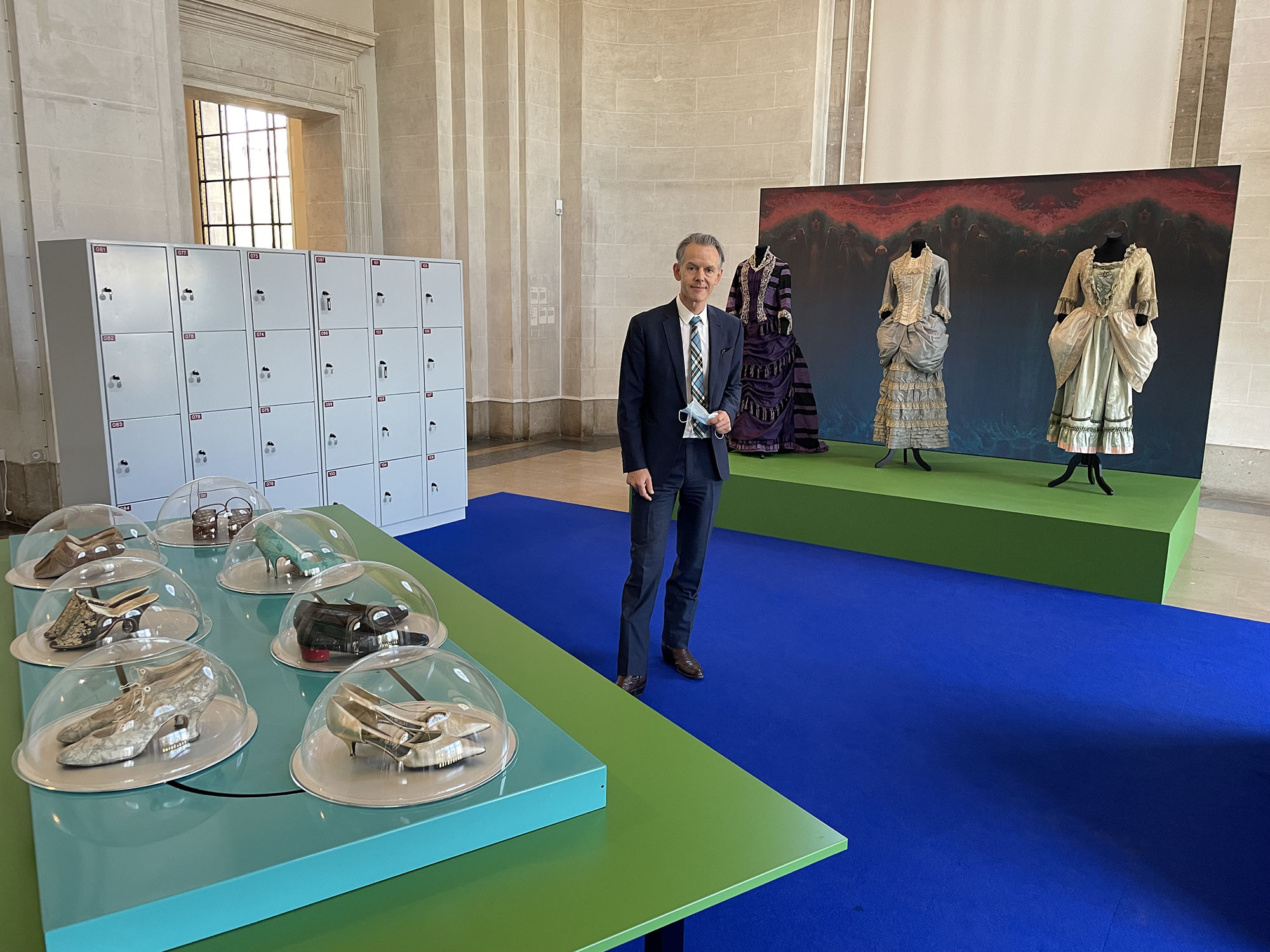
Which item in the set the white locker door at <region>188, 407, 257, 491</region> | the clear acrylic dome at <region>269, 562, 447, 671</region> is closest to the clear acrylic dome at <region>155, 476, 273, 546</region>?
the clear acrylic dome at <region>269, 562, 447, 671</region>

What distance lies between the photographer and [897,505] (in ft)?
20.8

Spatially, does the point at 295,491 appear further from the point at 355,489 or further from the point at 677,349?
the point at 677,349

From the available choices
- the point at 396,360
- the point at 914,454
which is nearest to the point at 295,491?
the point at 396,360

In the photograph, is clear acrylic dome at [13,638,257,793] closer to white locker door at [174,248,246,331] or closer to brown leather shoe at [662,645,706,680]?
brown leather shoe at [662,645,706,680]

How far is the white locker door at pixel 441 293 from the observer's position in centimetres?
687

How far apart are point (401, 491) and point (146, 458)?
1.89m

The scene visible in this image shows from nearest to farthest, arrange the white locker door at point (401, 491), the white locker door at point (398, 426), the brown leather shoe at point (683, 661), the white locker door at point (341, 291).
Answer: the brown leather shoe at point (683, 661) → the white locker door at point (341, 291) → the white locker door at point (398, 426) → the white locker door at point (401, 491)

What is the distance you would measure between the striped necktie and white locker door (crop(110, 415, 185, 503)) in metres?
3.39

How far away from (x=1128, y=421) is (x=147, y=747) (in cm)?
639

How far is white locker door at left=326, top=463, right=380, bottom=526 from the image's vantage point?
21.2ft

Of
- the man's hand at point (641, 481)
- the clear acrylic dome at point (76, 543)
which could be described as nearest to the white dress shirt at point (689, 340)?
the man's hand at point (641, 481)

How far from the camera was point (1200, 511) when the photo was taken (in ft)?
26.0

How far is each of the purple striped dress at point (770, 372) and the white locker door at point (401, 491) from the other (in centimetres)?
265

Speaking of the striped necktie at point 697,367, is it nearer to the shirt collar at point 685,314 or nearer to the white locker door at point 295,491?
the shirt collar at point 685,314
